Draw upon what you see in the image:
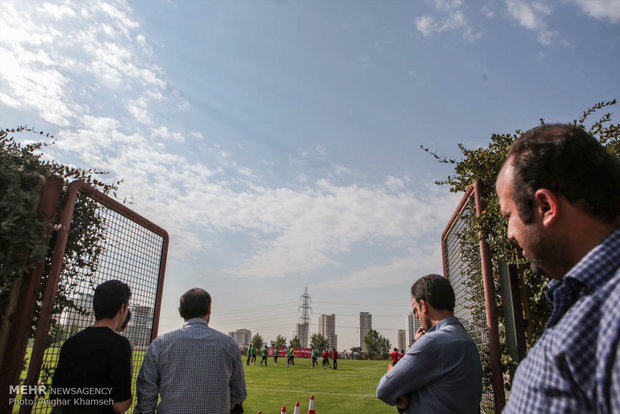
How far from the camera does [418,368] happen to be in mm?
2670

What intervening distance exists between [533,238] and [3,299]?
13.5 ft

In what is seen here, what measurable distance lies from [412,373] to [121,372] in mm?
2126

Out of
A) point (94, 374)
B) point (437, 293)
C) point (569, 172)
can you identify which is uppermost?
point (569, 172)

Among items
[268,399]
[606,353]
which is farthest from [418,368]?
[268,399]

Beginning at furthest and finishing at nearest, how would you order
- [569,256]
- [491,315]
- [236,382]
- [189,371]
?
1. [491,315]
2. [236,382]
3. [189,371]
4. [569,256]

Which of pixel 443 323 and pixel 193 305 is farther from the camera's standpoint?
pixel 193 305

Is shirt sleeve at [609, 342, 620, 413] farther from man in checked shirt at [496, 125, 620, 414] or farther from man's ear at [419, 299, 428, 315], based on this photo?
man's ear at [419, 299, 428, 315]

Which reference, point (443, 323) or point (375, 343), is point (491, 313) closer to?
point (443, 323)

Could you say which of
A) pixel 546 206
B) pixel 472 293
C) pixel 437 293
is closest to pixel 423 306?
pixel 437 293

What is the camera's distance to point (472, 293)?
15.8 feet

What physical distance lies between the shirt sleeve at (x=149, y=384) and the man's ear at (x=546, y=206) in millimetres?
3297

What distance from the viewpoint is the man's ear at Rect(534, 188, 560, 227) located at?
1189mm

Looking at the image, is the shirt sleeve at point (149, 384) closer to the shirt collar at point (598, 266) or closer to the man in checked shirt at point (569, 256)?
the man in checked shirt at point (569, 256)

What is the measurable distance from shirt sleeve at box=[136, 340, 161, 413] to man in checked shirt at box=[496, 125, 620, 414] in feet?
10.3
